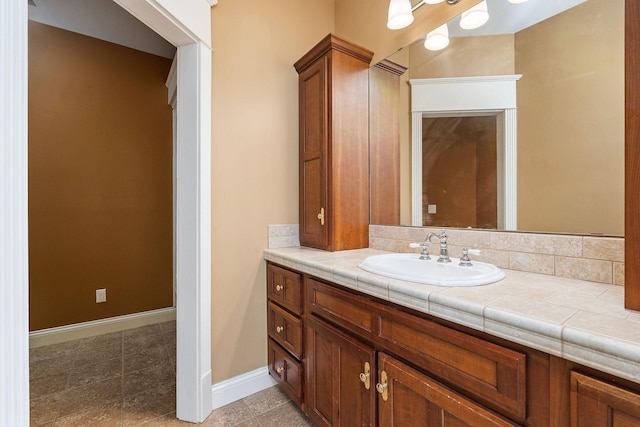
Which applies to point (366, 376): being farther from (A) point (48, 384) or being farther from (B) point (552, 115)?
(A) point (48, 384)

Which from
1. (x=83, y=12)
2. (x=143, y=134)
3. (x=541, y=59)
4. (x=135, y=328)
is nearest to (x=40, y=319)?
(x=135, y=328)

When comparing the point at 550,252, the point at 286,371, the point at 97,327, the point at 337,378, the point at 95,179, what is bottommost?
the point at 97,327

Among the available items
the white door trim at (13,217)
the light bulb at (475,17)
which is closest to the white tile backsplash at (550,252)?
the light bulb at (475,17)

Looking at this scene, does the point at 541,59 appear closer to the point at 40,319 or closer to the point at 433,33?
the point at 433,33

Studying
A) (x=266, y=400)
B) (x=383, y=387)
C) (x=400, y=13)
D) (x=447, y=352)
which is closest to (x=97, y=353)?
(x=266, y=400)

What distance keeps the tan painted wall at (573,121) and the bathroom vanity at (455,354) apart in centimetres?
28

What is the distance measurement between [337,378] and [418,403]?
1.37 feet

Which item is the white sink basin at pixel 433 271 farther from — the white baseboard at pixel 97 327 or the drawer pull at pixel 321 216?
the white baseboard at pixel 97 327

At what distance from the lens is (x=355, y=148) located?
5.95 feet

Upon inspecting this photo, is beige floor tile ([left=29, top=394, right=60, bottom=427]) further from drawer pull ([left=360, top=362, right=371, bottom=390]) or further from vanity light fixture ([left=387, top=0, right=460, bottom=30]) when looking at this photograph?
vanity light fixture ([left=387, top=0, right=460, bottom=30])

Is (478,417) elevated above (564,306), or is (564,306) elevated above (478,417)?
(564,306)

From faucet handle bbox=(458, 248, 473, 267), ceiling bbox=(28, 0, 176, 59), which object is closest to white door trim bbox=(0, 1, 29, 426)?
faucet handle bbox=(458, 248, 473, 267)

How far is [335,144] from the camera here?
68.1 inches

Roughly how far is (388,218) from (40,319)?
9.66 feet
